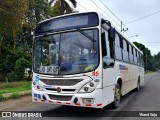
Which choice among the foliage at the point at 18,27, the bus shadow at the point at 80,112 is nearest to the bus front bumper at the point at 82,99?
the bus shadow at the point at 80,112

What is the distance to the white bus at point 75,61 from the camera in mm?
7094

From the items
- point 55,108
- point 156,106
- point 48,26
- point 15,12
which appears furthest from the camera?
point 15,12

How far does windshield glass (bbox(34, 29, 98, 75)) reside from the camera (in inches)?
287

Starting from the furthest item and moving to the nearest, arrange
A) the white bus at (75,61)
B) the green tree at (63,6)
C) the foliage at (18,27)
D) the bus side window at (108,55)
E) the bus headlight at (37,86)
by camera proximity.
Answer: the green tree at (63,6)
the foliage at (18,27)
the bus headlight at (37,86)
the bus side window at (108,55)
the white bus at (75,61)

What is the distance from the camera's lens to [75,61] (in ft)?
24.2

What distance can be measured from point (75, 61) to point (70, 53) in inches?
12.7

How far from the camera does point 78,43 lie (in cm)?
754

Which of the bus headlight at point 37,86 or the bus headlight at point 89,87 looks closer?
the bus headlight at point 89,87

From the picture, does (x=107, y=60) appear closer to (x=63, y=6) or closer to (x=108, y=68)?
(x=108, y=68)

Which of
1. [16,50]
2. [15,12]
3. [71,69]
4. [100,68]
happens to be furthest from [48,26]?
[16,50]

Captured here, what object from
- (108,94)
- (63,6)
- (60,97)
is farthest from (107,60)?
(63,6)

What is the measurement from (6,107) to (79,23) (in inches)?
186

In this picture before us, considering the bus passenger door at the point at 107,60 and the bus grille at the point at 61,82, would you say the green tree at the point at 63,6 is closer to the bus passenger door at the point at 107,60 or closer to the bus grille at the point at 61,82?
the bus passenger door at the point at 107,60

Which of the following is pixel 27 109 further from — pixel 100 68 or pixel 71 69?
pixel 100 68
